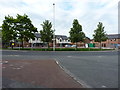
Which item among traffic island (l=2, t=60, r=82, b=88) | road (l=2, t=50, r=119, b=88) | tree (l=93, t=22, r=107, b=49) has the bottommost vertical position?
road (l=2, t=50, r=119, b=88)

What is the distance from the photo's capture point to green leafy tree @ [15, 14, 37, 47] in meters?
35.7

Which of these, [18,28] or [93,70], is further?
[18,28]

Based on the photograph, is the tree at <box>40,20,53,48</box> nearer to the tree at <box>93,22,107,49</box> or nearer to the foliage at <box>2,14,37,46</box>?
the foliage at <box>2,14,37,46</box>

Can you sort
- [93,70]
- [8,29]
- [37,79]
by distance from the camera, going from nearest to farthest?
[37,79] → [93,70] → [8,29]

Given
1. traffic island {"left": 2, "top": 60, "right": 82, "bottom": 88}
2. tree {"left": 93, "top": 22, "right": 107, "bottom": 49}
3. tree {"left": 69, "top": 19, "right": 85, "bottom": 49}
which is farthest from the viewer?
tree {"left": 93, "top": 22, "right": 107, "bottom": 49}

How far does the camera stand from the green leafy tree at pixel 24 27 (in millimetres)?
35719

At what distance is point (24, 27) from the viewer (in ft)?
119

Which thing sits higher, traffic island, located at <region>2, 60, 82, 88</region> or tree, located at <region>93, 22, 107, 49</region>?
tree, located at <region>93, 22, 107, 49</region>

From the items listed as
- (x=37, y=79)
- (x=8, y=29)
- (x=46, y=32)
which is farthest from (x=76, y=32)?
(x=37, y=79)

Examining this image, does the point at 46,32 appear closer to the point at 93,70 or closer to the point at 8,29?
the point at 8,29

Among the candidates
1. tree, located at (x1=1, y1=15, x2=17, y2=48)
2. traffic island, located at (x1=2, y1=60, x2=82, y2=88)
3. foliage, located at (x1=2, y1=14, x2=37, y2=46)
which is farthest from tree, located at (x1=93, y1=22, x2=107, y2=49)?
traffic island, located at (x1=2, y1=60, x2=82, y2=88)

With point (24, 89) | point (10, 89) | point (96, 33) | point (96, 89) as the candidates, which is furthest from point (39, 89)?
point (96, 33)

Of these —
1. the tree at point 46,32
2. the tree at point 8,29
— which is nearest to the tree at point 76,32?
the tree at point 46,32

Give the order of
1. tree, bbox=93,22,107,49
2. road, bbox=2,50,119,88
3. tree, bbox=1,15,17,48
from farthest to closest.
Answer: tree, bbox=93,22,107,49 → tree, bbox=1,15,17,48 → road, bbox=2,50,119,88
